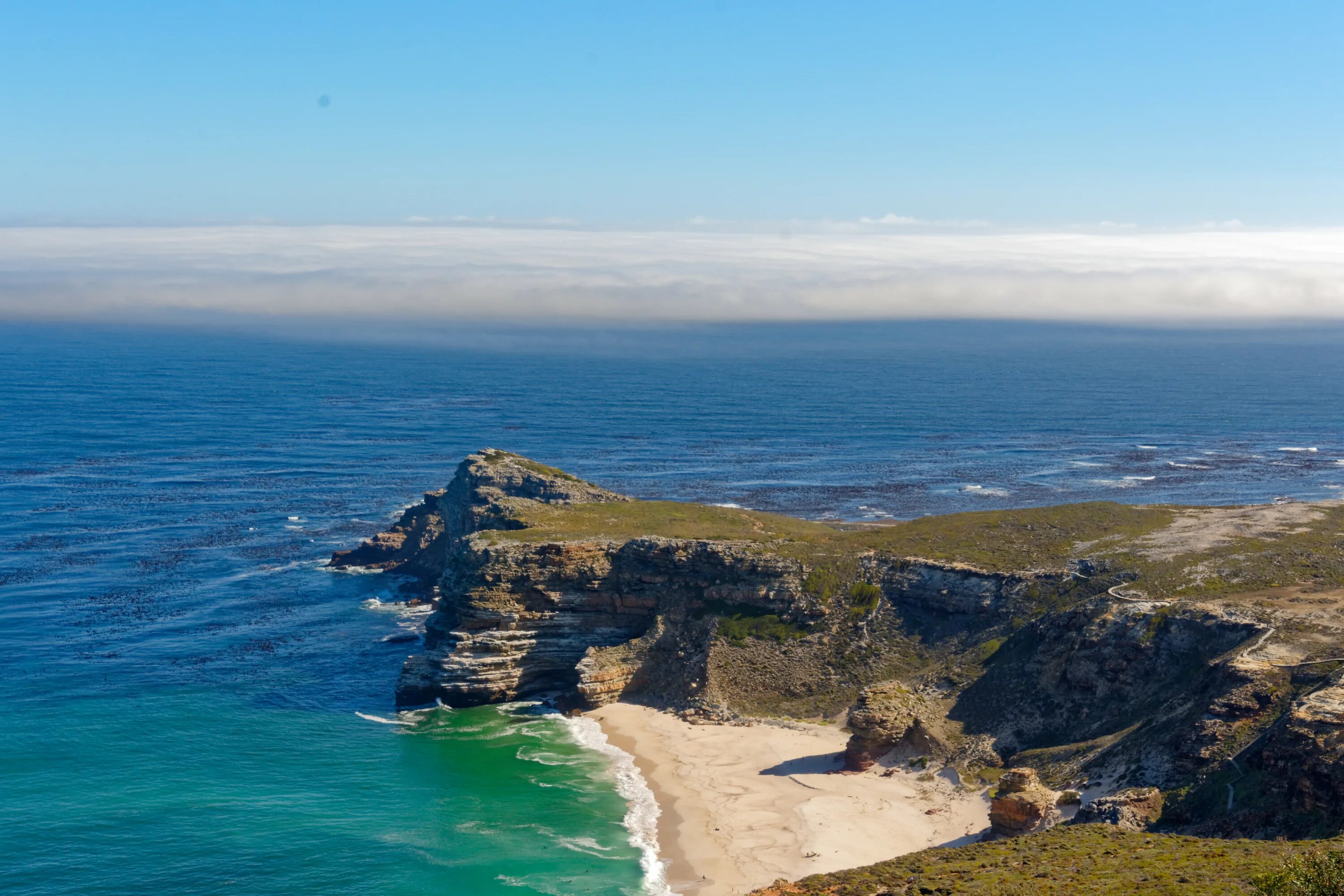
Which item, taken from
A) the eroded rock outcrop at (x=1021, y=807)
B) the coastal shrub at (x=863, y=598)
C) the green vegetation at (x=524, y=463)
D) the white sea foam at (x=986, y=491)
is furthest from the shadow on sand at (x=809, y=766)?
the white sea foam at (x=986, y=491)

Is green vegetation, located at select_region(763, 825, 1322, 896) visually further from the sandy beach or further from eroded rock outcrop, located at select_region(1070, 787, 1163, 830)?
the sandy beach

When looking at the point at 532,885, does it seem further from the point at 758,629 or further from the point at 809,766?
the point at 758,629

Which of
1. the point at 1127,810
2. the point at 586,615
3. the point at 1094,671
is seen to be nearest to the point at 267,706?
the point at 586,615

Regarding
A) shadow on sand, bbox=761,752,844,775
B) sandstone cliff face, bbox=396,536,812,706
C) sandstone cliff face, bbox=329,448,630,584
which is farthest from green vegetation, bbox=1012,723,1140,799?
sandstone cliff face, bbox=329,448,630,584

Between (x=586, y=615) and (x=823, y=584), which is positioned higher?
(x=823, y=584)

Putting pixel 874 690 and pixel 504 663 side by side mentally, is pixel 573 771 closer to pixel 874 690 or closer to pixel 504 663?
pixel 504 663

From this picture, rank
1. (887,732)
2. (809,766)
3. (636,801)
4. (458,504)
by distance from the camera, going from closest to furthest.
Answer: (636,801) → (887,732) → (809,766) → (458,504)

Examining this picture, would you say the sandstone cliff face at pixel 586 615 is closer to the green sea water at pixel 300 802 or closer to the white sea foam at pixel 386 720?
the white sea foam at pixel 386 720
